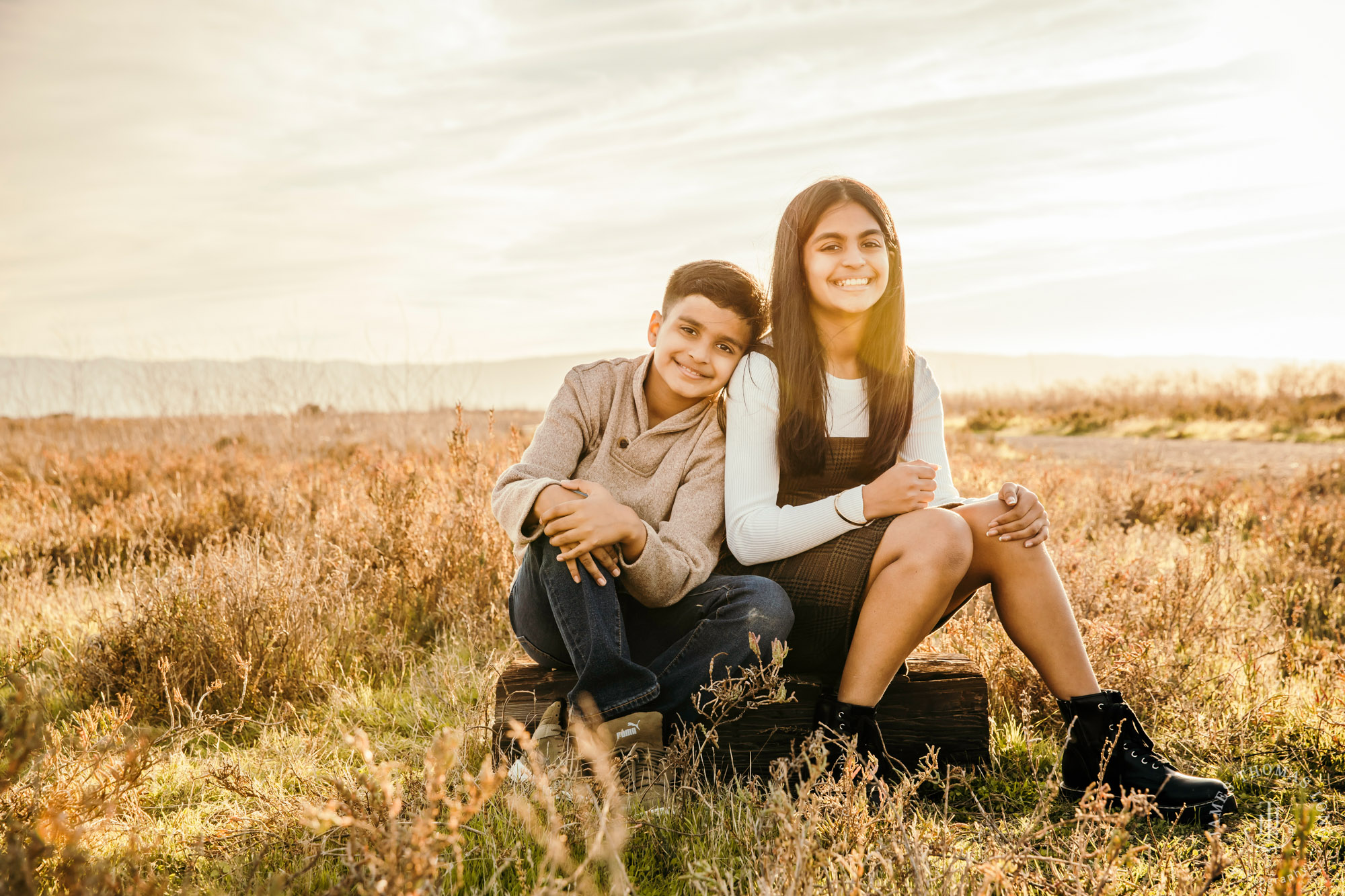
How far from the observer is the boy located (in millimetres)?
2270

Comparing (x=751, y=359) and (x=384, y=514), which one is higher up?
(x=751, y=359)

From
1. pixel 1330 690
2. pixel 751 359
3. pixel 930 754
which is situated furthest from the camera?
pixel 1330 690

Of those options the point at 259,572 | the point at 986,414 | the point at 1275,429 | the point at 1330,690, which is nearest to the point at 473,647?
the point at 259,572

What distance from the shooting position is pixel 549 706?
2.39 meters

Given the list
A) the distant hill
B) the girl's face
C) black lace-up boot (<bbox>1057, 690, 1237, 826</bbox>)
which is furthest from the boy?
the distant hill

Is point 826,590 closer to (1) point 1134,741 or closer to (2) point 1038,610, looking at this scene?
(2) point 1038,610

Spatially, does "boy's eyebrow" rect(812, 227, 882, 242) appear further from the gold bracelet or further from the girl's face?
the gold bracelet

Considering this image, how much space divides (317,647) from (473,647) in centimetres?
59

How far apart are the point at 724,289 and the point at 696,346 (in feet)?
0.70

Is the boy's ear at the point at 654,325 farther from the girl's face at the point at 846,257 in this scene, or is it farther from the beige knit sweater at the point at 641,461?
the girl's face at the point at 846,257

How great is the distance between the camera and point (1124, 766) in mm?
2303

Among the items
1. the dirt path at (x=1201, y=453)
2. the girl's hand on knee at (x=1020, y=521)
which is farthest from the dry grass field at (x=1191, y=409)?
the girl's hand on knee at (x=1020, y=521)

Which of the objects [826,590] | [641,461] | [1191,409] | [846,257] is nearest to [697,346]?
[641,461]

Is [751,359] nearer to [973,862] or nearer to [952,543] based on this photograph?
[952,543]
